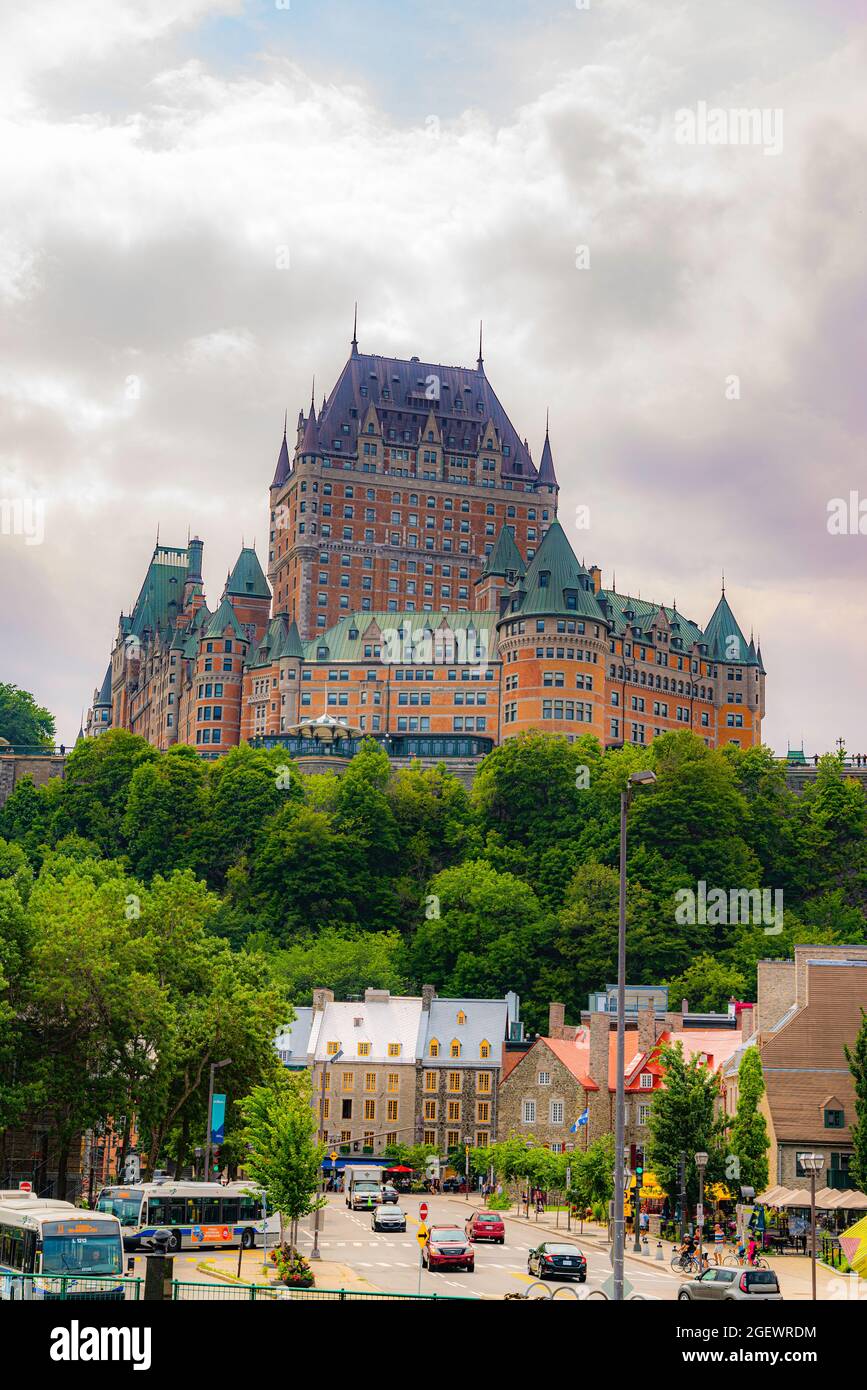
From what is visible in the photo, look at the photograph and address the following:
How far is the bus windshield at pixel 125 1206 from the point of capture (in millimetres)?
60344

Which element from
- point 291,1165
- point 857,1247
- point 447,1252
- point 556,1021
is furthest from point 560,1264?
point 556,1021

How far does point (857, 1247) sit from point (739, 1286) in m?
11.9

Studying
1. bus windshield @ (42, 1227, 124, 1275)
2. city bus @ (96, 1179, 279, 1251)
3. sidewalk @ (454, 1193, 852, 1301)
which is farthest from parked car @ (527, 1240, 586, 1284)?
city bus @ (96, 1179, 279, 1251)

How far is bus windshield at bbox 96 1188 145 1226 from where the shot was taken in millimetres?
60344

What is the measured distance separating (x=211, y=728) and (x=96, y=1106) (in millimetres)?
118236

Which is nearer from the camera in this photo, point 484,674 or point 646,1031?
point 646,1031

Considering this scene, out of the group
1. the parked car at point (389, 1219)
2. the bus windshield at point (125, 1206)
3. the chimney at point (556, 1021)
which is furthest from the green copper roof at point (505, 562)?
the bus windshield at point (125, 1206)

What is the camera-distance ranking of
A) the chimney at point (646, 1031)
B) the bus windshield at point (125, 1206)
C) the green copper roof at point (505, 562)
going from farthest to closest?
the green copper roof at point (505, 562), the chimney at point (646, 1031), the bus windshield at point (125, 1206)

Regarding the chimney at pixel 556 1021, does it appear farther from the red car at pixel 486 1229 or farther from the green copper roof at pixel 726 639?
the green copper roof at pixel 726 639

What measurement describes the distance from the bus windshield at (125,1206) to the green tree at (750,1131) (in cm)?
2367

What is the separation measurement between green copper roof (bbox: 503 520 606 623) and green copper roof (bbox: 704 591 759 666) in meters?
19.1

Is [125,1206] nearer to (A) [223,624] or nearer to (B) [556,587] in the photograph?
(B) [556,587]

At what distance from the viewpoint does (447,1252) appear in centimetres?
5131
